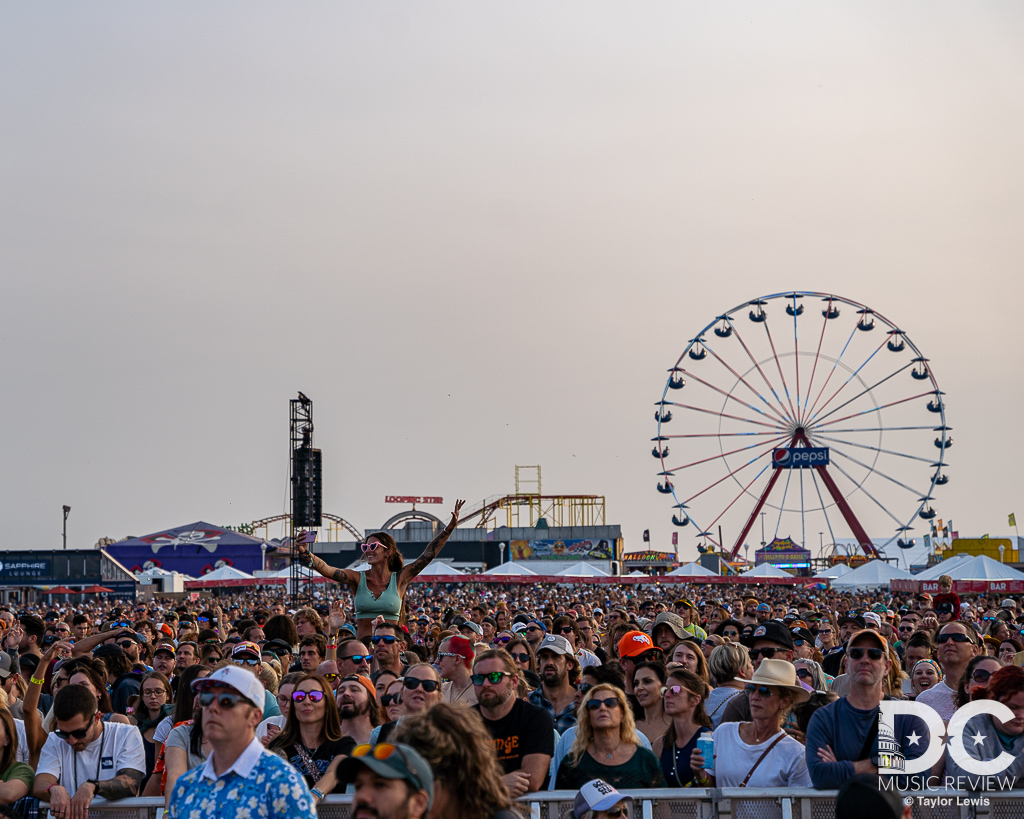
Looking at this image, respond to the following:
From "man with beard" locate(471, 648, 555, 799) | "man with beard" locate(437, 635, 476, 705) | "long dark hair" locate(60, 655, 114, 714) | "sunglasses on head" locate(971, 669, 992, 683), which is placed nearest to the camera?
"man with beard" locate(471, 648, 555, 799)

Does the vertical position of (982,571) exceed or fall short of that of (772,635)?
it exceeds it

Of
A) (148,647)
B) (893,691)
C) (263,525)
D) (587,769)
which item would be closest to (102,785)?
(587,769)

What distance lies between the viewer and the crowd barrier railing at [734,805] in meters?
4.74

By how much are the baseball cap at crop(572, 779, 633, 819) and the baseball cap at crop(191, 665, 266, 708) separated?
1.37 meters

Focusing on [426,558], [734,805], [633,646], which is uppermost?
[426,558]

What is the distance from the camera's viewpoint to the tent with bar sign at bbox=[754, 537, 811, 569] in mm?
75887

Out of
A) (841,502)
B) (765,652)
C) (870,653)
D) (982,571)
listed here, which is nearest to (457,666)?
(765,652)

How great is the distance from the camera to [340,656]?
763 centimetres

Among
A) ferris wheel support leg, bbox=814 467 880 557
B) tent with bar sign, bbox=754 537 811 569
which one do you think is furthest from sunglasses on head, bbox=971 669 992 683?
tent with bar sign, bbox=754 537 811 569

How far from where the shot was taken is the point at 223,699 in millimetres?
3723

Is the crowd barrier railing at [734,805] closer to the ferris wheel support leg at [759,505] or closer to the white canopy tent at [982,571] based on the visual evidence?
the white canopy tent at [982,571]

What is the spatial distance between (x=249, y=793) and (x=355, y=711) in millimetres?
2447
